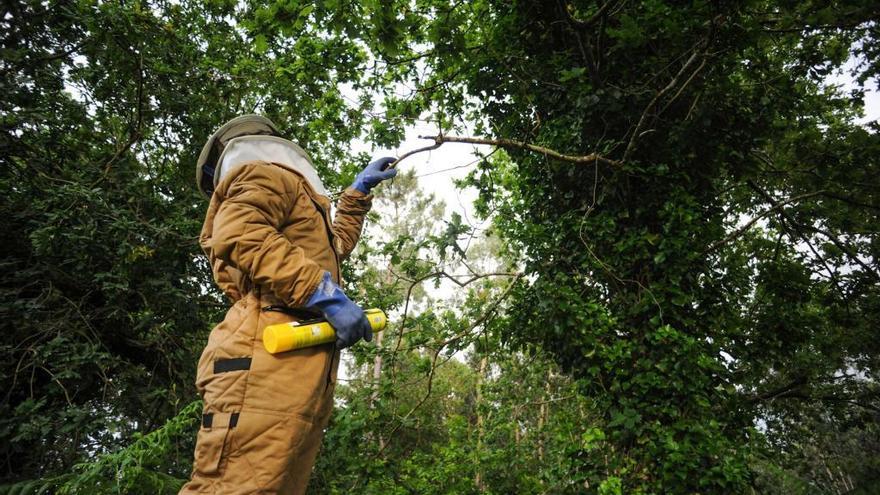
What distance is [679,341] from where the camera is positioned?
308cm

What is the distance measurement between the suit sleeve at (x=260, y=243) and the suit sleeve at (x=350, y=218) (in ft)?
2.92

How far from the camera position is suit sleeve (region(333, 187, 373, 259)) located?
268 cm

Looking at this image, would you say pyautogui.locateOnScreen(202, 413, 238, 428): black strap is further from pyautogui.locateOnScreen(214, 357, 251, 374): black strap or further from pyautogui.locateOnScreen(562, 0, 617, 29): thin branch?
pyautogui.locateOnScreen(562, 0, 617, 29): thin branch

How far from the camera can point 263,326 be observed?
1.69 metres

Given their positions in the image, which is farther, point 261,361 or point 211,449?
point 261,361

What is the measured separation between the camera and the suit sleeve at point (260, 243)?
5.42 ft

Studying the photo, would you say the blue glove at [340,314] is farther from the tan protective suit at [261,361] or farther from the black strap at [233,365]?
the black strap at [233,365]

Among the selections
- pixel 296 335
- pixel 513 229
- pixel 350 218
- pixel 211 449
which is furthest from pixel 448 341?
pixel 211 449

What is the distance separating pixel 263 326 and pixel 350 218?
46.2 inches

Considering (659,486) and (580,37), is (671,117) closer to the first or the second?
(580,37)

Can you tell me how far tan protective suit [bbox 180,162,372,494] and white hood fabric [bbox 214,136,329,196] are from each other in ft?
0.40

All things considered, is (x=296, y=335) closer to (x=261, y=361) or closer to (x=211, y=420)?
(x=261, y=361)

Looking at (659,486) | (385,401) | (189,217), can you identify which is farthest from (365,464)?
(189,217)

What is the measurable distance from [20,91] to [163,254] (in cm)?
197
